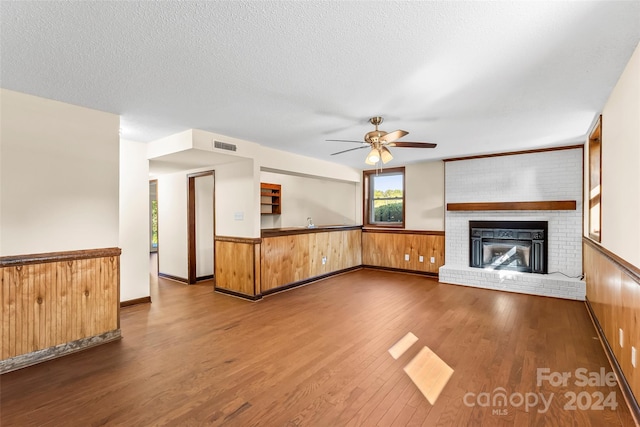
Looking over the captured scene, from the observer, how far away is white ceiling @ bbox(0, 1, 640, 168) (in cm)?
161

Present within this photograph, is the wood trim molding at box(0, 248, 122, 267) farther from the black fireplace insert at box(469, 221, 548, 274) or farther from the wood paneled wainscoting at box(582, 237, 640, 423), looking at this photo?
the black fireplace insert at box(469, 221, 548, 274)

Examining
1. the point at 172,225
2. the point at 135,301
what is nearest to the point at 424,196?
the point at 172,225

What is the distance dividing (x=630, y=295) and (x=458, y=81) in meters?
1.96

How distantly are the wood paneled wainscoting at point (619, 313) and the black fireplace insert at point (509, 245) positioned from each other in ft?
5.58

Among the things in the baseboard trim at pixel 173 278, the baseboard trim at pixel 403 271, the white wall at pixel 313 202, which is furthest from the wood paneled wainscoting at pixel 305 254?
the baseboard trim at pixel 173 278

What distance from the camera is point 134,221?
4344 mm

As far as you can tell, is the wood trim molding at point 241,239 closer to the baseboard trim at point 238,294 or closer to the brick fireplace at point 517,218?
the baseboard trim at point 238,294

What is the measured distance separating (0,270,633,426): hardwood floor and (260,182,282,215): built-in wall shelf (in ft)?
10.8

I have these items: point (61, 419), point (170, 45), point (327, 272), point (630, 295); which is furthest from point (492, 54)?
point (327, 272)

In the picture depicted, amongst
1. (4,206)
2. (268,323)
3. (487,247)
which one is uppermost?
(4,206)

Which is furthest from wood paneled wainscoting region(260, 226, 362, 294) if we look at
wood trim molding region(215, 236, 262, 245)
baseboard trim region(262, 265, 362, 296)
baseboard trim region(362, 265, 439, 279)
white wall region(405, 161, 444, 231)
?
white wall region(405, 161, 444, 231)

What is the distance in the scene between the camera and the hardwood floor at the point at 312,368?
1938 mm

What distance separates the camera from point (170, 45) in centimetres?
191

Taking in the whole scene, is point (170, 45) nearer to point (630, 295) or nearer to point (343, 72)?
point (343, 72)
